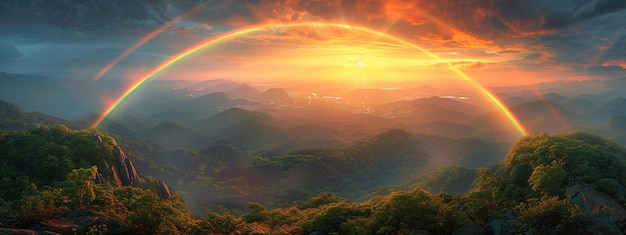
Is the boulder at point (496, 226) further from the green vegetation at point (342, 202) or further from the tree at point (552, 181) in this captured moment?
the tree at point (552, 181)

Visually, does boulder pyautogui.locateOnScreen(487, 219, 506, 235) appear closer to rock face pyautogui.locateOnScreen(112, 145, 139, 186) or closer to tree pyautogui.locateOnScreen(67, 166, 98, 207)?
tree pyautogui.locateOnScreen(67, 166, 98, 207)

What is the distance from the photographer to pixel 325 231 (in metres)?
26.7

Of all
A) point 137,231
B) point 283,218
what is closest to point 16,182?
point 137,231

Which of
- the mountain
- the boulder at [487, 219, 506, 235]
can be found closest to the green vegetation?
the boulder at [487, 219, 506, 235]

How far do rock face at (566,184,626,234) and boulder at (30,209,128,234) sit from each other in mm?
29307

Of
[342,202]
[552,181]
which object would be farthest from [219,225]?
[552,181]

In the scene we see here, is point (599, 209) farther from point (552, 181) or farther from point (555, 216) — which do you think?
point (552, 181)

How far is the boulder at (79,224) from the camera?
16.3 meters

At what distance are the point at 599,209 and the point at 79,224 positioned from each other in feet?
106

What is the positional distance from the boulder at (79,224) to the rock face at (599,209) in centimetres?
2931

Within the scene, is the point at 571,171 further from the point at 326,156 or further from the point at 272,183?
the point at 326,156

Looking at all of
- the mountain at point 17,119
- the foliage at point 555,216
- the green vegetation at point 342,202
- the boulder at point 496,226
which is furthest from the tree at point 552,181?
the mountain at point 17,119

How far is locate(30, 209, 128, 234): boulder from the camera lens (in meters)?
16.3

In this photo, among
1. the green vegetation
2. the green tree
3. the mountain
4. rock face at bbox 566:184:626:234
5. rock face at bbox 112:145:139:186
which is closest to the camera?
rock face at bbox 566:184:626:234
